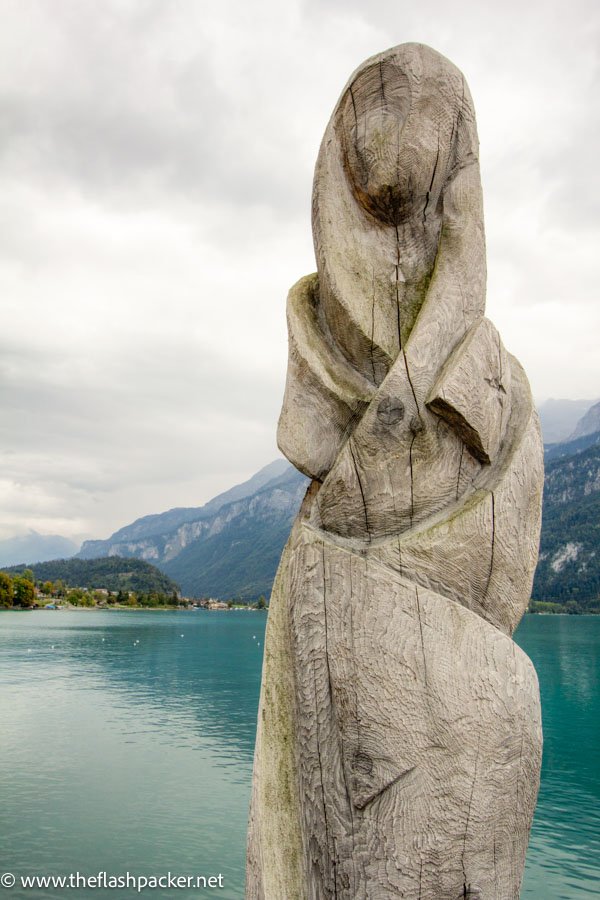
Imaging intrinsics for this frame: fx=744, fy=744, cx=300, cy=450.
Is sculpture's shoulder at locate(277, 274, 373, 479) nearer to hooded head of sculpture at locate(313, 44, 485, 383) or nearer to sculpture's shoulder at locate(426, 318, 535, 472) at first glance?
hooded head of sculpture at locate(313, 44, 485, 383)

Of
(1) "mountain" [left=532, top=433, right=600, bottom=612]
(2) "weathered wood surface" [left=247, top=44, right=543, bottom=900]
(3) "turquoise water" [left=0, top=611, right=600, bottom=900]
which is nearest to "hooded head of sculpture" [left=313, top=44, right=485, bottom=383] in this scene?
(2) "weathered wood surface" [left=247, top=44, right=543, bottom=900]

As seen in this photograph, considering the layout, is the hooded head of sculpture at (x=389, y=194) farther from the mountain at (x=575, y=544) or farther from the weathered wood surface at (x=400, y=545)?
the mountain at (x=575, y=544)

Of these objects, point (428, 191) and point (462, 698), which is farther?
point (428, 191)

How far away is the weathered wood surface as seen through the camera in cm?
313

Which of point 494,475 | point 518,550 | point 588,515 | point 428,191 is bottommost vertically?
point 518,550

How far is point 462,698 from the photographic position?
3.14 metres

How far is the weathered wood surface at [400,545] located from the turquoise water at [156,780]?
42.5ft

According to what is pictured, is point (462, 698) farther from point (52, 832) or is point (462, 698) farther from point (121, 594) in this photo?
point (121, 594)

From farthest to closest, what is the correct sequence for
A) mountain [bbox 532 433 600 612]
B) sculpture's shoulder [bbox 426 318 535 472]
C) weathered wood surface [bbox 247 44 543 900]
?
mountain [bbox 532 433 600 612] < sculpture's shoulder [bbox 426 318 535 472] < weathered wood surface [bbox 247 44 543 900]

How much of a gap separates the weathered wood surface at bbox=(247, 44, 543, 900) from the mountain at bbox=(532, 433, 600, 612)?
15436 centimetres

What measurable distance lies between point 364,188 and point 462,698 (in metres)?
2.56

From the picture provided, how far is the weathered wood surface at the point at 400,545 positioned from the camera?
3.13 m

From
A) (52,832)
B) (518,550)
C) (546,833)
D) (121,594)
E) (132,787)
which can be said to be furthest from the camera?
(121,594)

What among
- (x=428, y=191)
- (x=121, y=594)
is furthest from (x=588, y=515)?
(x=428, y=191)
